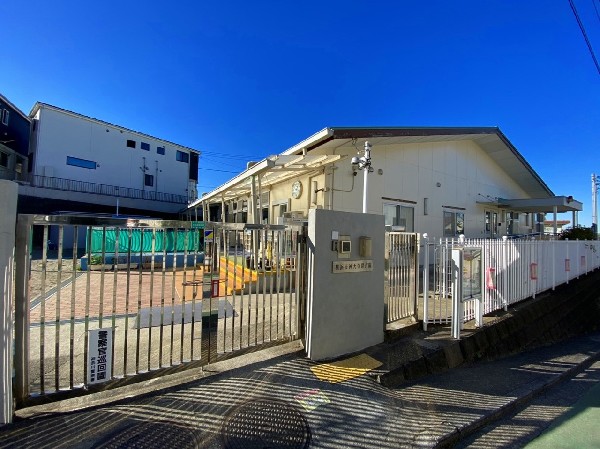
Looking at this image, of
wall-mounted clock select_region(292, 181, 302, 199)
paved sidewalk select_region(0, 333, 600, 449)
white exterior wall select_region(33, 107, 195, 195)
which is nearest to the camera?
paved sidewalk select_region(0, 333, 600, 449)

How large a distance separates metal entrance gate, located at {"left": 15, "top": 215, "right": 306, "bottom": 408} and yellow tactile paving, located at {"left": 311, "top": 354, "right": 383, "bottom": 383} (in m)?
0.66

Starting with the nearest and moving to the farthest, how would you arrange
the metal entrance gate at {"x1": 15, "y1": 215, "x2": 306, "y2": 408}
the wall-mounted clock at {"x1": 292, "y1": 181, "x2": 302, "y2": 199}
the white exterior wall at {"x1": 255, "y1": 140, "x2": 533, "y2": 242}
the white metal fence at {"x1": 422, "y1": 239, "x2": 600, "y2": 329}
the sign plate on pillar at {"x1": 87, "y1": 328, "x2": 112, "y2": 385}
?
the metal entrance gate at {"x1": 15, "y1": 215, "x2": 306, "y2": 408}
the sign plate on pillar at {"x1": 87, "y1": 328, "x2": 112, "y2": 385}
the white metal fence at {"x1": 422, "y1": 239, "x2": 600, "y2": 329}
the white exterior wall at {"x1": 255, "y1": 140, "x2": 533, "y2": 242}
the wall-mounted clock at {"x1": 292, "y1": 181, "x2": 302, "y2": 199}

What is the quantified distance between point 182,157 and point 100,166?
831cm

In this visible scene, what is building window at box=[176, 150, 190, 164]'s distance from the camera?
3354 centimetres

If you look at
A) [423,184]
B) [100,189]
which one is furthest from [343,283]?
[100,189]

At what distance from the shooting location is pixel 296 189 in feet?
33.8

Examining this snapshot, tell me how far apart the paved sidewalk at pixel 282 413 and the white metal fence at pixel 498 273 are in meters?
1.60

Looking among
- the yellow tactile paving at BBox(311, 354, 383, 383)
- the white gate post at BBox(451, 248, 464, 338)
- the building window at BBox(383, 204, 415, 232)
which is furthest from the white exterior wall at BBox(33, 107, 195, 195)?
the white gate post at BBox(451, 248, 464, 338)

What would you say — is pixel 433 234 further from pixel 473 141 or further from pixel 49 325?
pixel 49 325

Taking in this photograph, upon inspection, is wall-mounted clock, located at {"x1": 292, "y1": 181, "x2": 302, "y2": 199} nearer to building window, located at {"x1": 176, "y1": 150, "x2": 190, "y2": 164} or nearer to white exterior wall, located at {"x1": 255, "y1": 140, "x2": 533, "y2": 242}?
white exterior wall, located at {"x1": 255, "y1": 140, "x2": 533, "y2": 242}

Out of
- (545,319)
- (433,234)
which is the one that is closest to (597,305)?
(545,319)

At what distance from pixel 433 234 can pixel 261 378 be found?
1034 cm

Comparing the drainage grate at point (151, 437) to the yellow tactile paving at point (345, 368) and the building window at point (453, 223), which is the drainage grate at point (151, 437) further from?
the building window at point (453, 223)

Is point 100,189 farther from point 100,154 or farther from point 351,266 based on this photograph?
point 351,266
